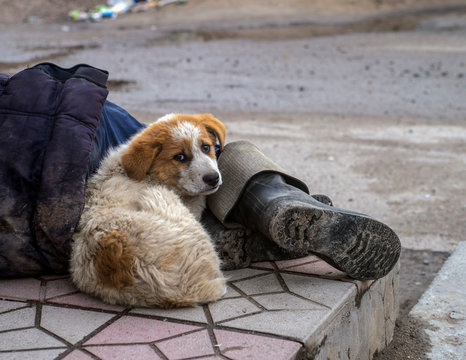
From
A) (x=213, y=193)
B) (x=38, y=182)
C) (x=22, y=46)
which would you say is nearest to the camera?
(x=38, y=182)

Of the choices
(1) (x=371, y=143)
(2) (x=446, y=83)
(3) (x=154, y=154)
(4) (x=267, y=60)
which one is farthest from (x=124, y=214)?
(4) (x=267, y=60)

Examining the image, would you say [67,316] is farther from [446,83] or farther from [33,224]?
[446,83]

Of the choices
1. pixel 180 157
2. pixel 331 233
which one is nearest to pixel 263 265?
pixel 331 233

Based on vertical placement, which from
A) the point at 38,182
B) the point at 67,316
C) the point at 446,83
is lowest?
the point at 446,83

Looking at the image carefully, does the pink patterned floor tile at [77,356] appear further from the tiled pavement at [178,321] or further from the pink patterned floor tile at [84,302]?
the pink patterned floor tile at [84,302]

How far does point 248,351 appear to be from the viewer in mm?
2545

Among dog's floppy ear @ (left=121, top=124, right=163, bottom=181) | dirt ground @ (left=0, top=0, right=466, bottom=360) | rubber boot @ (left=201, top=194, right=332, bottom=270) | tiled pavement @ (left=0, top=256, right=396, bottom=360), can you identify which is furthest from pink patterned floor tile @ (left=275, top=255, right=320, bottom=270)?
dog's floppy ear @ (left=121, top=124, right=163, bottom=181)

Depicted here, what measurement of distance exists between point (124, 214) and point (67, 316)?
0.50 m

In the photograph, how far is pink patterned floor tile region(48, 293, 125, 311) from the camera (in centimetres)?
291

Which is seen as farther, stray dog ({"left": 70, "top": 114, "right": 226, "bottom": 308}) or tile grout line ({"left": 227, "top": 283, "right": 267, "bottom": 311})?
tile grout line ({"left": 227, "top": 283, "right": 267, "bottom": 311})

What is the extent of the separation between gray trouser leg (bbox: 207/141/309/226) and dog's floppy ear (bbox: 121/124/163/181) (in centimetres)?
44

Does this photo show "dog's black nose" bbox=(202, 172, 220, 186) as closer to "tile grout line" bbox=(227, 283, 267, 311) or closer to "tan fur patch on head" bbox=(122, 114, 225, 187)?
"tan fur patch on head" bbox=(122, 114, 225, 187)

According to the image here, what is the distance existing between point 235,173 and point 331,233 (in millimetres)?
673

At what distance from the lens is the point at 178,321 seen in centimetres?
279
